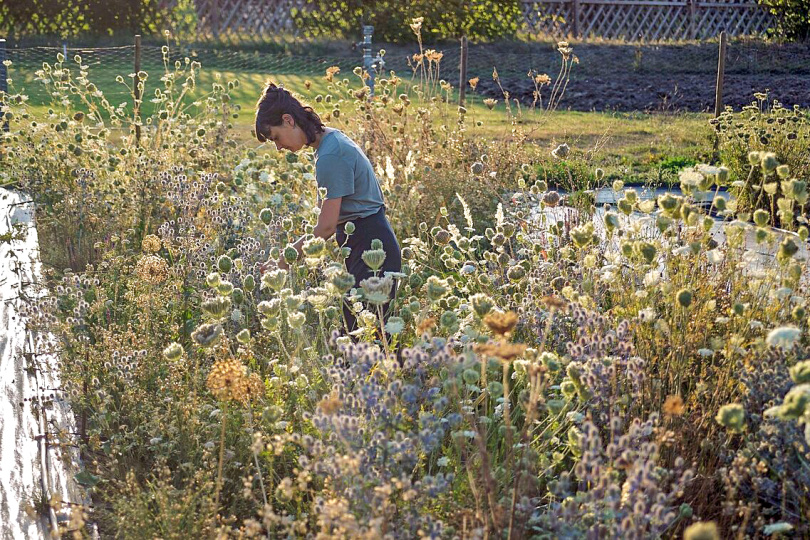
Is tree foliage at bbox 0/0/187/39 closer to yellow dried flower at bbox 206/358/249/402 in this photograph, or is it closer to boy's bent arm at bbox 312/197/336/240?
boy's bent arm at bbox 312/197/336/240

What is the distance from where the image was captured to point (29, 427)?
353cm

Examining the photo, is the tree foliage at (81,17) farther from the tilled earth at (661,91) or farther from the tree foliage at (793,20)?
the tree foliage at (793,20)

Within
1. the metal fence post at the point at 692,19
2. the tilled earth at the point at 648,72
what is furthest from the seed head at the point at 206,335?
the metal fence post at the point at 692,19

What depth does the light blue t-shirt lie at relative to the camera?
421cm

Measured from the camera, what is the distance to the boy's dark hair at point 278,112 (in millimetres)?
4211

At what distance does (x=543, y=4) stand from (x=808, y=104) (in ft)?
33.5

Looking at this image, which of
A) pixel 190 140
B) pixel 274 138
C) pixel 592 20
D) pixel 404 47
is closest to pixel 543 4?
pixel 592 20

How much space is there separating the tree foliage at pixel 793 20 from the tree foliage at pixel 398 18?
666 centimetres

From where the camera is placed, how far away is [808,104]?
13711 millimetres

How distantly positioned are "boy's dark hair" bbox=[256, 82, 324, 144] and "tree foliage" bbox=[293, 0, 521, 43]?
16351 mm

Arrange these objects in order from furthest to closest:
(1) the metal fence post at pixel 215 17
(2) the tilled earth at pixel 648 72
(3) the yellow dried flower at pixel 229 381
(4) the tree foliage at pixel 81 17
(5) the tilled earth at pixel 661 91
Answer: (1) the metal fence post at pixel 215 17 → (4) the tree foliage at pixel 81 17 → (2) the tilled earth at pixel 648 72 → (5) the tilled earth at pixel 661 91 → (3) the yellow dried flower at pixel 229 381

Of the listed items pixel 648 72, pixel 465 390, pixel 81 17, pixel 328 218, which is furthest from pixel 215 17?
pixel 465 390

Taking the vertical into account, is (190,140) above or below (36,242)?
above

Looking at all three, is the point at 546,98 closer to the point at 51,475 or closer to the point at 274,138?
the point at 274,138
